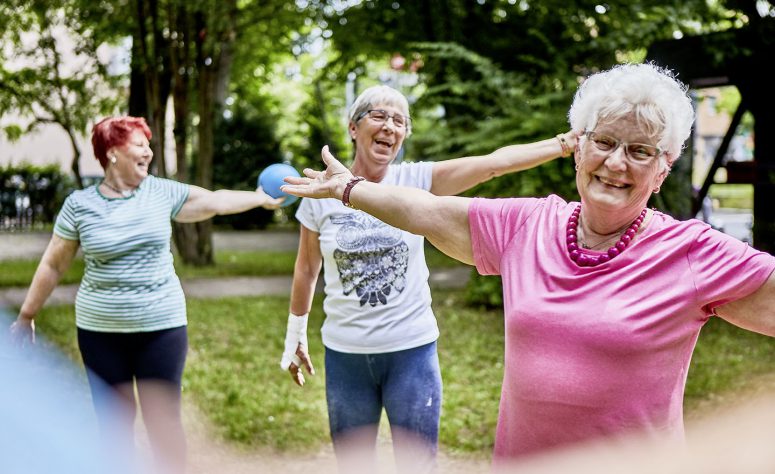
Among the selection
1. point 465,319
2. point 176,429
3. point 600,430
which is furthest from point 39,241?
point 600,430

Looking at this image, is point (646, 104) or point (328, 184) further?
point (328, 184)

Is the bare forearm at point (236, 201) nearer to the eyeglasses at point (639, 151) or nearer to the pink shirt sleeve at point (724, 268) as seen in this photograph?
the eyeglasses at point (639, 151)

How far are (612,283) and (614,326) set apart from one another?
0.12 meters

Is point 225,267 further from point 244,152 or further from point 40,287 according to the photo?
point 40,287

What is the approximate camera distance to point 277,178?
417cm

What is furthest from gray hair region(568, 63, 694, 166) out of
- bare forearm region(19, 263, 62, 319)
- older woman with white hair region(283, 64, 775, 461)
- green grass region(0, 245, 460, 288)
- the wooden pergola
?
green grass region(0, 245, 460, 288)

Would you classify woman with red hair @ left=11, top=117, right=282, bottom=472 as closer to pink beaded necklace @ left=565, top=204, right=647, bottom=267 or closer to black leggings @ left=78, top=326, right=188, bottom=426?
black leggings @ left=78, top=326, right=188, bottom=426

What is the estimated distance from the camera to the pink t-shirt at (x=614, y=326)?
192cm

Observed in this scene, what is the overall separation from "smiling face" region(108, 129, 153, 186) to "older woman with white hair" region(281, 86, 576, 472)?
103cm

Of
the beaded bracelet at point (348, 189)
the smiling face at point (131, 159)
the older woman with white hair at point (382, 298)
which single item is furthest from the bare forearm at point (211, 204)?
the beaded bracelet at point (348, 189)

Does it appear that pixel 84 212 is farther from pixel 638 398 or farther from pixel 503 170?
pixel 638 398

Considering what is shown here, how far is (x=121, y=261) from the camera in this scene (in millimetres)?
3898

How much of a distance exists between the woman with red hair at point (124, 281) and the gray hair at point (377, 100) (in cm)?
126

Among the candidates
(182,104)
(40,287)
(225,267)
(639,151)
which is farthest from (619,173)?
(225,267)
